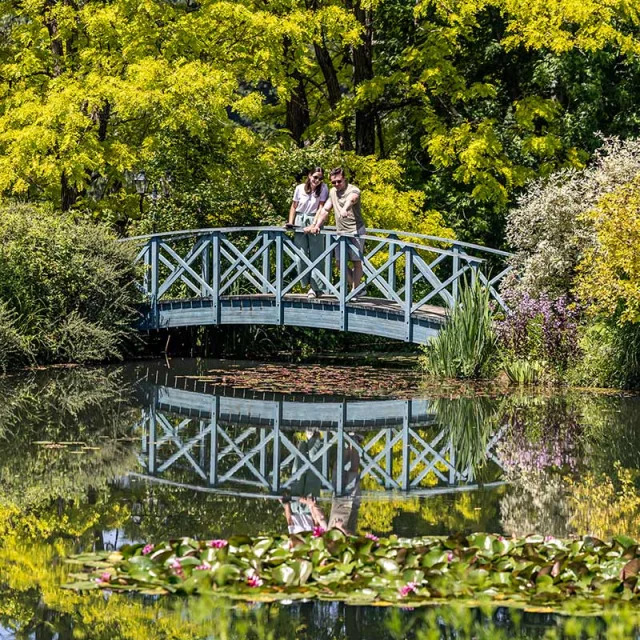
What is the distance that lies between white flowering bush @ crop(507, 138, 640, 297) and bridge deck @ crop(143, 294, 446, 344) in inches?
52.9

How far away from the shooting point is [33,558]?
25.0 feet

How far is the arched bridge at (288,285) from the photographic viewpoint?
1748 centimetres

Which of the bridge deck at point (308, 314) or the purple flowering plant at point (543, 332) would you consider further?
the bridge deck at point (308, 314)

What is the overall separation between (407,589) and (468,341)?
31.8ft

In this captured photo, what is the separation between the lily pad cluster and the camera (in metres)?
6.67

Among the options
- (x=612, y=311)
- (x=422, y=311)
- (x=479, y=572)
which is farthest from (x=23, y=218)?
(x=479, y=572)

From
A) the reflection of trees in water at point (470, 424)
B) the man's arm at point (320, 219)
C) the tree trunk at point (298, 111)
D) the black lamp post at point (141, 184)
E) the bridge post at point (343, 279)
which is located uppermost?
the tree trunk at point (298, 111)

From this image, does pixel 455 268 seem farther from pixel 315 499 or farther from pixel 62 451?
pixel 315 499

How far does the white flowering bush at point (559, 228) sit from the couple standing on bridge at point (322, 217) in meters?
2.05

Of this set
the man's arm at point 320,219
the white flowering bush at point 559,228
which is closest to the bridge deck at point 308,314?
the man's arm at point 320,219

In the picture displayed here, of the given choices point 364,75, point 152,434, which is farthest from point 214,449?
point 364,75

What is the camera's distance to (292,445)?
11859 millimetres

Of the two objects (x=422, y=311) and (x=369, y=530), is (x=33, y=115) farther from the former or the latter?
(x=369, y=530)

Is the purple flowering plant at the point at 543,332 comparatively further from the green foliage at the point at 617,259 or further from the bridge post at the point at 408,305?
the bridge post at the point at 408,305
